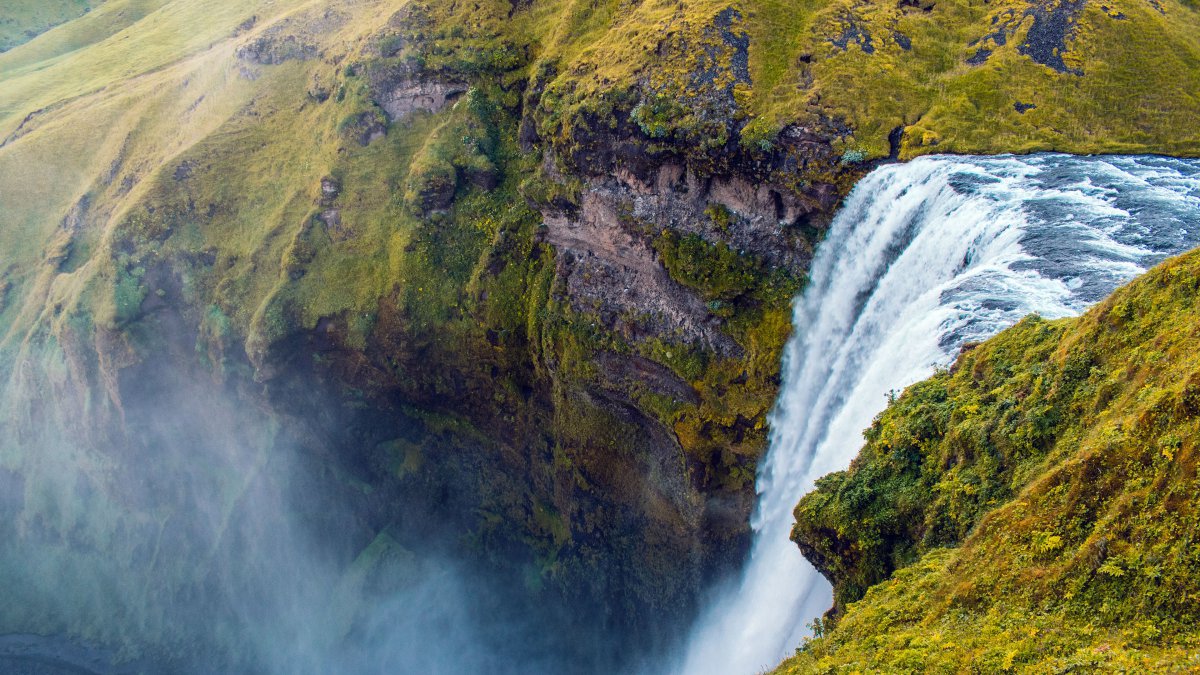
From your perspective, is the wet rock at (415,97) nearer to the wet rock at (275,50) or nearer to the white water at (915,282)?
the wet rock at (275,50)

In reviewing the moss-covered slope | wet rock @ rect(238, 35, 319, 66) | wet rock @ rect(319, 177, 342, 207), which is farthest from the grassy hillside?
the moss-covered slope

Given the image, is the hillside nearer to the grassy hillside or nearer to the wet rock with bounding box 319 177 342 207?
the wet rock with bounding box 319 177 342 207

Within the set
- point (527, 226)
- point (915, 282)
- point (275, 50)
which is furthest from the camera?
point (275, 50)

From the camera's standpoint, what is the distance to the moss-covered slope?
8.88 m

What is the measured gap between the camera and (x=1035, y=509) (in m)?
10.7

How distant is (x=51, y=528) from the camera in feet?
151

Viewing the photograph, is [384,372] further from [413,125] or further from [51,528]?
[51,528]

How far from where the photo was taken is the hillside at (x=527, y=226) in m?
25.1

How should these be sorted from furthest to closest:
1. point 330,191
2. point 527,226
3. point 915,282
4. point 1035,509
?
1. point 330,191
2. point 527,226
3. point 915,282
4. point 1035,509

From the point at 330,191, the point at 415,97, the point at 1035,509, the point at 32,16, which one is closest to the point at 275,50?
the point at 415,97

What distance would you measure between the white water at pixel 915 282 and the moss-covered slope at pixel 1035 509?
2476 millimetres

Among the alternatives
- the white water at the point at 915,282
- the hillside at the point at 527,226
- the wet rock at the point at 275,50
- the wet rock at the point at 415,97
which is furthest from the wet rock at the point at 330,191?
the white water at the point at 915,282

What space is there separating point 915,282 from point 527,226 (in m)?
18.1

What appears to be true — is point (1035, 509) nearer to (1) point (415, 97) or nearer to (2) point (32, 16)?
(1) point (415, 97)
